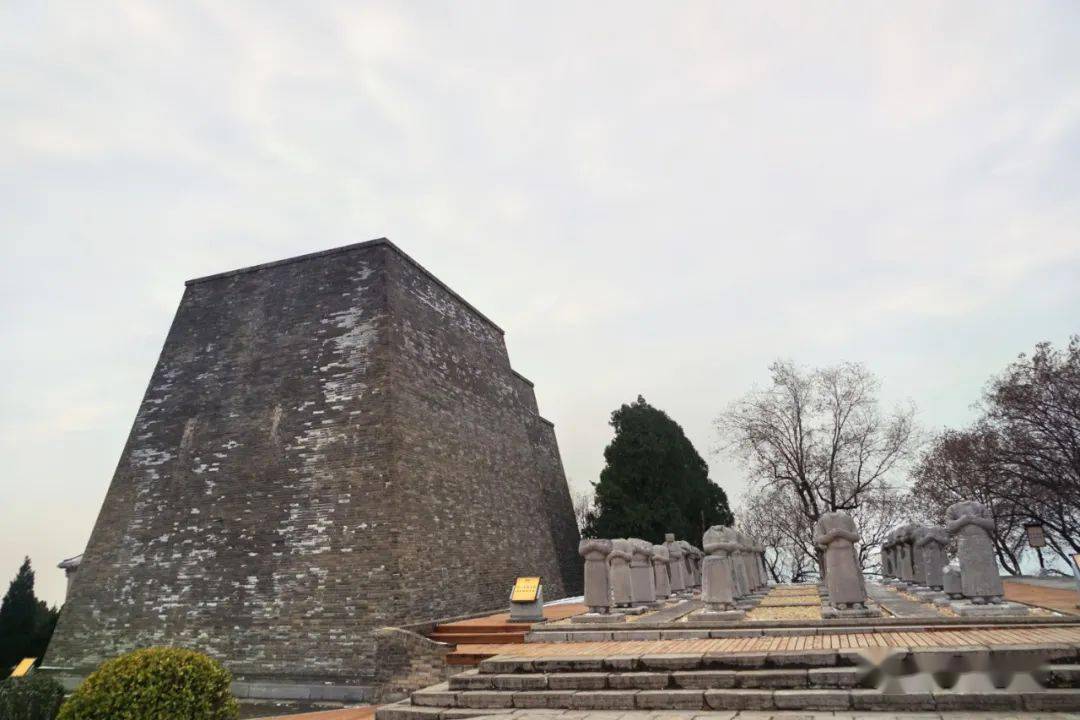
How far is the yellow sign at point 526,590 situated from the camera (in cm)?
1064

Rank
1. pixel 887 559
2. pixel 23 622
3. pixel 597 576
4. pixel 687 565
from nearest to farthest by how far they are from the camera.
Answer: pixel 597 576 → pixel 23 622 → pixel 687 565 → pixel 887 559

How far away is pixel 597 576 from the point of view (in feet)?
34.8

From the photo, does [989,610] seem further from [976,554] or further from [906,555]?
[906,555]

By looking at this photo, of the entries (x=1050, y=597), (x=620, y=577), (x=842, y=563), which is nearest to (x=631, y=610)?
(x=620, y=577)

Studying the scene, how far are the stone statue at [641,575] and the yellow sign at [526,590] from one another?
1.93m

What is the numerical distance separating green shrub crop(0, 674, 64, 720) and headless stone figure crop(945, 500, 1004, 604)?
11.8 meters

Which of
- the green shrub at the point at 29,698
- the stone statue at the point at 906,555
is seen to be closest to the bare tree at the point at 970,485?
the stone statue at the point at 906,555

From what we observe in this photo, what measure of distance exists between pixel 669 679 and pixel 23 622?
1781cm

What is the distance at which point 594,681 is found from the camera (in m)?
6.83

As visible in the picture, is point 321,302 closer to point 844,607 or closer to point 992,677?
point 844,607

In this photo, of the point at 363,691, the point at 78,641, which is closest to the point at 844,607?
the point at 363,691

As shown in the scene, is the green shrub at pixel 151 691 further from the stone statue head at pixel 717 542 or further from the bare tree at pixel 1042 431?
the bare tree at pixel 1042 431

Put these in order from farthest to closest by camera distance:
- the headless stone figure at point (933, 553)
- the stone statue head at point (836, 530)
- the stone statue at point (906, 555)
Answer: the stone statue at point (906, 555) < the headless stone figure at point (933, 553) < the stone statue head at point (836, 530)

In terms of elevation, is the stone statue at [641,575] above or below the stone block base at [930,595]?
above
